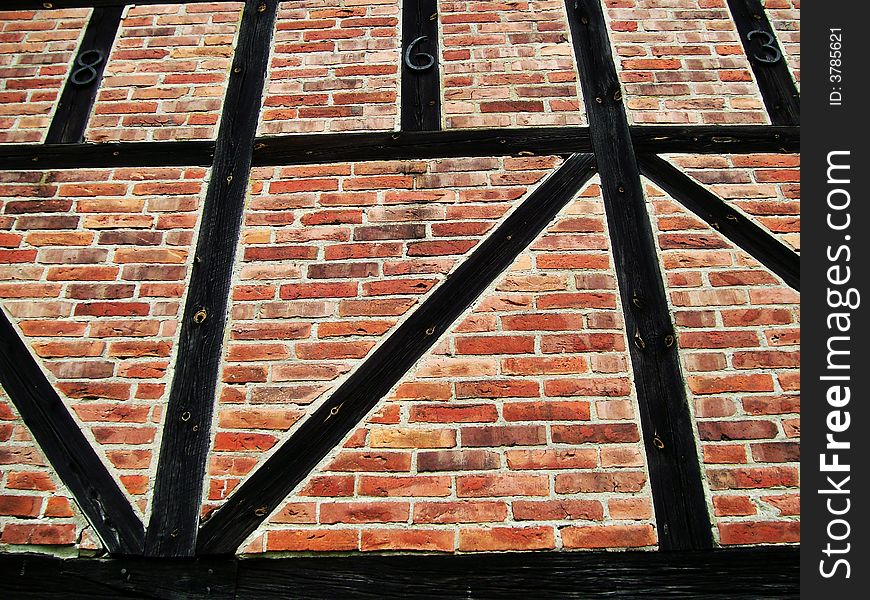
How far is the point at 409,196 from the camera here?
227 cm

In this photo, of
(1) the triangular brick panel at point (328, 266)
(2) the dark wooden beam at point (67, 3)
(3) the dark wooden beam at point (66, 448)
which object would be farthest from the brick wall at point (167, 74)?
(3) the dark wooden beam at point (66, 448)

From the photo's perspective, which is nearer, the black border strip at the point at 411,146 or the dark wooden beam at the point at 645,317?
the dark wooden beam at the point at 645,317

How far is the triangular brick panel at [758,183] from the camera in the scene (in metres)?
2.20

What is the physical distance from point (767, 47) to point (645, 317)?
1.50 meters

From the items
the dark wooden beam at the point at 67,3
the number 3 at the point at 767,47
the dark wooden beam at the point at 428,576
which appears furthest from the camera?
the dark wooden beam at the point at 67,3

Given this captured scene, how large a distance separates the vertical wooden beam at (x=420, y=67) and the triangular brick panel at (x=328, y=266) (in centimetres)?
24

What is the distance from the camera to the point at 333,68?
→ 2570 millimetres

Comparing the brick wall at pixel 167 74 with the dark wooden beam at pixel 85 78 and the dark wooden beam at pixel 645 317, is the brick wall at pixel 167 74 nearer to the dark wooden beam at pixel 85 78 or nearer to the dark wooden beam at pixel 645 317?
the dark wooden beam at pixel 85 78

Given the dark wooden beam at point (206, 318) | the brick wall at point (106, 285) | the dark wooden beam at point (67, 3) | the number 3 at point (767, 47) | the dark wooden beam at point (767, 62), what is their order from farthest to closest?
the dark wooden beam at point (67, 3)
the number 3 at point (767, 47)
the dark wooden beam at point (767, 62)
the brick wall at point (106, 285)
the dark wooden beam at point (206, 318)

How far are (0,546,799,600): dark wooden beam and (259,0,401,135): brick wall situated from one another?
164cm

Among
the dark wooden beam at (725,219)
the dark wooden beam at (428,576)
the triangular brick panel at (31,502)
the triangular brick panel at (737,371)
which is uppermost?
the dark wooden beam at (725,219)
